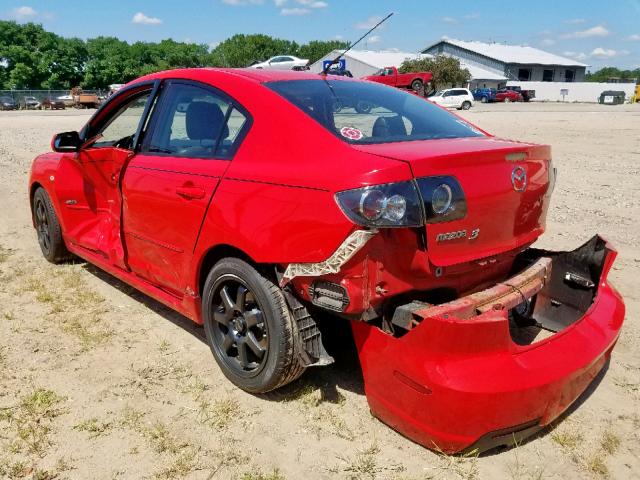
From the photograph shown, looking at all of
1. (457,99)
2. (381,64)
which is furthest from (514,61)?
(457,99)

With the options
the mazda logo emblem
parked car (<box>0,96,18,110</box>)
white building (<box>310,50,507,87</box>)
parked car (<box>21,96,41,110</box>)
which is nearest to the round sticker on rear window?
the mazda logo emblem

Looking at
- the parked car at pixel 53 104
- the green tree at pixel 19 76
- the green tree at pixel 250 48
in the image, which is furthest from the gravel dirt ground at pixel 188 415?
the green tree at pixel 250 48

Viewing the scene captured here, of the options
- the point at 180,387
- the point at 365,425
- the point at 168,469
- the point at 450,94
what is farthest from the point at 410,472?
the point at 450,94

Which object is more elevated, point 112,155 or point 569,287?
point 112,155

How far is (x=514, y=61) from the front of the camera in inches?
3009

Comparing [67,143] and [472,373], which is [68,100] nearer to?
[67,143]

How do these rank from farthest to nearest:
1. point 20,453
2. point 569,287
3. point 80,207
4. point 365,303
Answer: point 80,207 < point 569,287 < point 20,453 < point 365,303

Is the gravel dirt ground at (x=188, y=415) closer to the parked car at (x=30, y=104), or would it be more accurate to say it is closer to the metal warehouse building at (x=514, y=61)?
the parked car at (x=30, y=104)

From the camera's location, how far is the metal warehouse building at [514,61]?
253ft

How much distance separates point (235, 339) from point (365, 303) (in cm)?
96

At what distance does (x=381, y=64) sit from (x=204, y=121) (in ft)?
238

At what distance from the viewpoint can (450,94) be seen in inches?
1684

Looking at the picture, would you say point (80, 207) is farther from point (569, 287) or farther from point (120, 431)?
A: point (569, 287)

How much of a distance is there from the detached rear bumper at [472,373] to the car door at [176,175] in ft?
3.85
